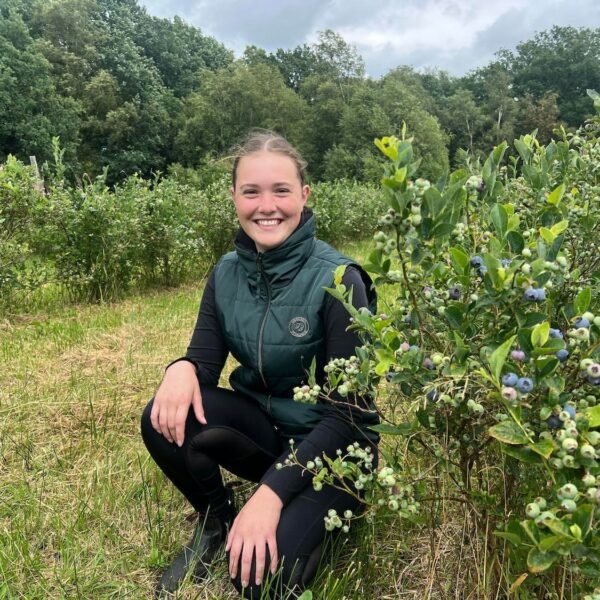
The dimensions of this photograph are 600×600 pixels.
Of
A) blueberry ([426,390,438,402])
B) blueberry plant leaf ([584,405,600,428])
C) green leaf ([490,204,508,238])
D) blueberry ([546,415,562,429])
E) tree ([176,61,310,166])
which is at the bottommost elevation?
blueberry ([426,390,438,402])

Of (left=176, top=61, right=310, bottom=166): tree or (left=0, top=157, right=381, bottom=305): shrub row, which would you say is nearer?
(left=0, top=157, right=381, bottom=305): shrub row

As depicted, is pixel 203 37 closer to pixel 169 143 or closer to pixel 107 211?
pixel 169 143

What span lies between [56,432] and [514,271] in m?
2.60

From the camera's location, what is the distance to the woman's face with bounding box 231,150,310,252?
206 cm

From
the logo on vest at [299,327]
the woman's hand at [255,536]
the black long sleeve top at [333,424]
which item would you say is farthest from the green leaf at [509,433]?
the logo on vest at [299,327]

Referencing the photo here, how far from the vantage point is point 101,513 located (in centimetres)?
218

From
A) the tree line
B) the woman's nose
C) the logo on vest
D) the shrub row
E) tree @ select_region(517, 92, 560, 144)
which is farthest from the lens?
tree @ select_region(517, 92, 560, 144)

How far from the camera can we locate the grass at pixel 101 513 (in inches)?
69.5

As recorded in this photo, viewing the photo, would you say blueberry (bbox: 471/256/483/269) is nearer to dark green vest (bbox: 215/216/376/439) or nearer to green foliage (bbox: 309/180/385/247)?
dark green vest (bbox: 215/216/376/439)

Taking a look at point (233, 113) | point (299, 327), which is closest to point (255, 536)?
point (299, 327)

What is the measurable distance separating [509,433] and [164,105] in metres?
45.1

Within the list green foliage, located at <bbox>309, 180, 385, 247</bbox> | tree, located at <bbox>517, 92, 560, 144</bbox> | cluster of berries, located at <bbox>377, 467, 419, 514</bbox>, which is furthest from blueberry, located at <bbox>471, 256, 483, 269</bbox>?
tree, located at <bbox>517, 92, 560, 144</bbox>

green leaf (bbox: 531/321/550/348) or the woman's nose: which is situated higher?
the woman's nose

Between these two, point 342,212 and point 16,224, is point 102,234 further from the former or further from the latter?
point 342,212
